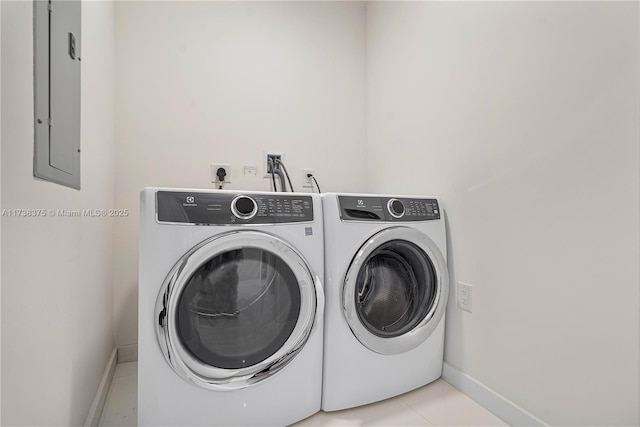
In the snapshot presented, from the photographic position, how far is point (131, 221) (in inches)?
61.6

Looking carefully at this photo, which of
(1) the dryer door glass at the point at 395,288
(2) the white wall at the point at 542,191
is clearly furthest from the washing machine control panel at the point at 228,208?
(2) the white wall at the point at 542,191

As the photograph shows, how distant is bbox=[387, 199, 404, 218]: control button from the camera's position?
121 cm

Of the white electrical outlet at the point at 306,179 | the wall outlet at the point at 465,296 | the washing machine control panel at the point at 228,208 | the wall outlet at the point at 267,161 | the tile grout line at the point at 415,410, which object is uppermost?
the wall outlet at the point at 267,161

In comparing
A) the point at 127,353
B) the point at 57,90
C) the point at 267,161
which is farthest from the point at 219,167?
the point at 127,353

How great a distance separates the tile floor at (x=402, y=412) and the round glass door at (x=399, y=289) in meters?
0.23

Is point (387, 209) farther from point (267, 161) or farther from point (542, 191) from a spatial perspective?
point (267, 161)

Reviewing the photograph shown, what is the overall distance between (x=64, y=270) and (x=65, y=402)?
34 cm

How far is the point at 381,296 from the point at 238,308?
22.6 inches

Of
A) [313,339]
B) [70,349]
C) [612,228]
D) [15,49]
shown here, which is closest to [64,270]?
[70,349]

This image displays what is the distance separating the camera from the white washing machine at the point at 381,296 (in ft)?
3.60

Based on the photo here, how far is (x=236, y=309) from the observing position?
3.22ft

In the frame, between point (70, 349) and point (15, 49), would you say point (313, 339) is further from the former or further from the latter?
point (15, 49)

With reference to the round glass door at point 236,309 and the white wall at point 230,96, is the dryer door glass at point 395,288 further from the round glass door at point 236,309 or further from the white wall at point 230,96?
the white wall at point 230,96

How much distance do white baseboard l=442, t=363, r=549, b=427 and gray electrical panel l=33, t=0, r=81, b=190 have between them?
5.16 ft
